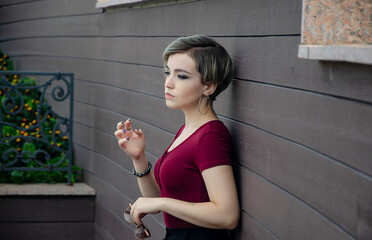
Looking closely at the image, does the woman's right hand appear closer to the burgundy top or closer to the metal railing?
the burgundy top

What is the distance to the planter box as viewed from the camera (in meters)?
5.47

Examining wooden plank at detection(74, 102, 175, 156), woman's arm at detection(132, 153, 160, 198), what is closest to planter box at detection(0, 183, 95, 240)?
wooden plank at detection(74, 102, 175, 156)

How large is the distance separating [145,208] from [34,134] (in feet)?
11.9

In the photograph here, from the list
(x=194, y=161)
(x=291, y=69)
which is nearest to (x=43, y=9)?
(x=194, y=161)

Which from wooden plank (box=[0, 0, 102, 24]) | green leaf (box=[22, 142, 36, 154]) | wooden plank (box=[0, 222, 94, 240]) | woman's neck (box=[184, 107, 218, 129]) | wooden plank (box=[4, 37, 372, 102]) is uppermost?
wooden plank (box=[0, 0, 102, 24])

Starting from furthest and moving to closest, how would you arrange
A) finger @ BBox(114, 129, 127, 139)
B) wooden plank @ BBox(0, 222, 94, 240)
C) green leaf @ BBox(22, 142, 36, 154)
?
green leaf @ BBox(22, 142, 36, 154) → wooden plank @ BBox(0, 222, 94, 240) → finger @ BBox(114, 129, 127, 139)

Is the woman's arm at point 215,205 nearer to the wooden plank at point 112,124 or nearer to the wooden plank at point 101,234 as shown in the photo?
the wooden plank at point 112,124

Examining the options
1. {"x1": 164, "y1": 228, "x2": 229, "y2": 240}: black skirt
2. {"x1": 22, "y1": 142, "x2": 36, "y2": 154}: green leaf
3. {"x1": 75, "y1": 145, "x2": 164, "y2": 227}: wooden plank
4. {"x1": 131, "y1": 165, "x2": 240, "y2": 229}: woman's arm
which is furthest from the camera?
{"x1": 22, "y1": 142, "x2": 36, "y2": 154}: green leaf

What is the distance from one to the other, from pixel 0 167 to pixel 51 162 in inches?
18.9

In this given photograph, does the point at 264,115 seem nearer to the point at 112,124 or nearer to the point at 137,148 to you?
the point at 137,148

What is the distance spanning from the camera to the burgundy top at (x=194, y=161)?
102 inches

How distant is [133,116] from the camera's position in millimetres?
4629

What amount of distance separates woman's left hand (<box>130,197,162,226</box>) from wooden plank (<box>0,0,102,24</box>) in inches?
114

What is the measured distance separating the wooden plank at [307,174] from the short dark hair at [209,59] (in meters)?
0.22
